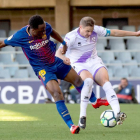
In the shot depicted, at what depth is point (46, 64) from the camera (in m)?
6.97

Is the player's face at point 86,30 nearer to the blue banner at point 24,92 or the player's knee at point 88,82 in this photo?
the player's knee at point 88,82

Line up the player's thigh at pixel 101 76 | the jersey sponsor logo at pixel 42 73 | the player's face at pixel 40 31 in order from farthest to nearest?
1. the player's thigh at pixel 101 76
2. the jersey sponsor logo at pixel 42 73
3. the player's face at pixel 40 31

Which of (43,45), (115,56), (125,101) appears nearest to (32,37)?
(43,45)

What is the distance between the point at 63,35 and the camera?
59.1ft

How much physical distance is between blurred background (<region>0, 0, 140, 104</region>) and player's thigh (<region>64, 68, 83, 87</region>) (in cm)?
803

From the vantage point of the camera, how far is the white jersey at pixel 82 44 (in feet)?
26.4

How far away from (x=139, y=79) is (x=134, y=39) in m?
3.58

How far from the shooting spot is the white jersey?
8.04m

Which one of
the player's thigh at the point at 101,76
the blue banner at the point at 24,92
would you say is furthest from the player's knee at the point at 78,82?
the blue banner at the point at 24,92

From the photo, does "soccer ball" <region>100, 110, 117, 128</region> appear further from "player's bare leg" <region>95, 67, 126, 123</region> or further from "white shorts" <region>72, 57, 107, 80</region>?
"white shorts" <region>72, 57, 107, 80</region>

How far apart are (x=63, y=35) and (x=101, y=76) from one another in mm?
10391

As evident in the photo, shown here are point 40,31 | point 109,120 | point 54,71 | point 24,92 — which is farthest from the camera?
point 24,92

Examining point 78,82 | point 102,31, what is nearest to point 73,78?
point 78,82

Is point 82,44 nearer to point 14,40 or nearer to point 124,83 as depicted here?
point 14,40
